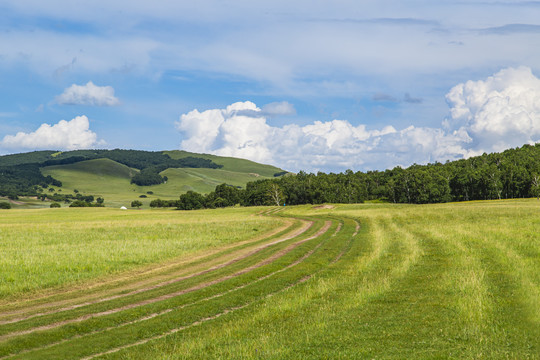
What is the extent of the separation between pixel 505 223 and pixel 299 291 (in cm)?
3382

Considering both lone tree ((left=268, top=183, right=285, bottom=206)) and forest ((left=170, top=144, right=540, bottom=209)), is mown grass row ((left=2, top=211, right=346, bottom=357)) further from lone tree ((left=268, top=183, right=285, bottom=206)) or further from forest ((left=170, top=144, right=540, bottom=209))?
lone tree ((left=268, top=183, right=285, bottom=206))

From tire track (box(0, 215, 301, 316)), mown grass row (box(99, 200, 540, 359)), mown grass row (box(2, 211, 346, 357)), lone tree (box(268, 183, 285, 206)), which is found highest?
lone tree (box(268, 183, 285, 206))

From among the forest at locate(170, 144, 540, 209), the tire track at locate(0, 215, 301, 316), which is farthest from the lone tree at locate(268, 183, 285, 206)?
the tire track at locate(0, 215, 301, 316)

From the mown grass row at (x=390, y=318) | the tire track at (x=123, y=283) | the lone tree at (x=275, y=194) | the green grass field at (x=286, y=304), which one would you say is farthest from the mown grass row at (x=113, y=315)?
the lone tree at (x=275, y=194)

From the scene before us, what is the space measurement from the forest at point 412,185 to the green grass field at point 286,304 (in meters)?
116

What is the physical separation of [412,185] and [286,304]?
481ft

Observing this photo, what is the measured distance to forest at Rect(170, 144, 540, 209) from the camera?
448 ft

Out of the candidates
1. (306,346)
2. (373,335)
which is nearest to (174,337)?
(306,346)

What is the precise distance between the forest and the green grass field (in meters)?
116

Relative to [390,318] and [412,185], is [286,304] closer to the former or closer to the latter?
[390,318]

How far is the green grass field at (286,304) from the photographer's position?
1258 centimetres

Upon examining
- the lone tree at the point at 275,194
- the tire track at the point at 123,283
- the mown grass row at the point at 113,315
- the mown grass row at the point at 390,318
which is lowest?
the tire track at the point at 123,283

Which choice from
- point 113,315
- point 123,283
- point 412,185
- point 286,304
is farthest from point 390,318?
point 412,185

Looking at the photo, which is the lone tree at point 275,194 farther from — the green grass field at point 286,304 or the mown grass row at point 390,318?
the mown grass row at point 390,318
